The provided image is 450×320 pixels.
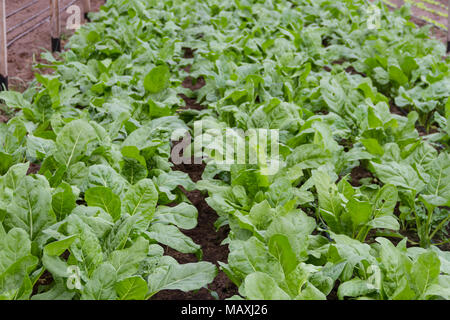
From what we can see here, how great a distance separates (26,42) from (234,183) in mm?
4020

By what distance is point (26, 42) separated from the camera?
5.73 metres

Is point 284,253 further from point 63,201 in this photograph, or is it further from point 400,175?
point 400,175

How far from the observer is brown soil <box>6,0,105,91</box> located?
16.1ft

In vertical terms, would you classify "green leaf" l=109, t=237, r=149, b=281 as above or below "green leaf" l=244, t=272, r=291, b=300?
below

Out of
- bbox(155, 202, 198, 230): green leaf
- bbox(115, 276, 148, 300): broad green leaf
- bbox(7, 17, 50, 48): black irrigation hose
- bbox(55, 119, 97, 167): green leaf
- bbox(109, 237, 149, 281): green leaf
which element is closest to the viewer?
bbox(115, 276, 148, 300): broad green leaf

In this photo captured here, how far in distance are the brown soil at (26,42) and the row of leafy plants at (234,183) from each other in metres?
0.55

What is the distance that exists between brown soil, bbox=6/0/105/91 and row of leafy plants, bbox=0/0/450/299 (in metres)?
0.55

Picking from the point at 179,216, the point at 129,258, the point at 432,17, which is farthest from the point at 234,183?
the point at 432,17

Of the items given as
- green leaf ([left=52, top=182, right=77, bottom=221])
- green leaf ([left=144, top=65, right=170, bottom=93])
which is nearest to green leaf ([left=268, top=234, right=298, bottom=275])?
green leaf ([left=52, top=182, right=77, bottom=221])

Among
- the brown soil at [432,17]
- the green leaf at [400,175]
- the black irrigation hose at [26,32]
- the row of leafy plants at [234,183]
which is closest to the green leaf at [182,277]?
the row of leafy plants at [234,183]

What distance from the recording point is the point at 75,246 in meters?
1.89

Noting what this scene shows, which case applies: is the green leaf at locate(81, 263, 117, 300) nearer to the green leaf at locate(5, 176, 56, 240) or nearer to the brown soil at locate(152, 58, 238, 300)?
the green leaf at locate(5, 176, 56, 240)

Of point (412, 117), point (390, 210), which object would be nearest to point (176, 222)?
point (390, 210)

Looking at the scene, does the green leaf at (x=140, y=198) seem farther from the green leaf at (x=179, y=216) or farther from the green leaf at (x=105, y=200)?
the green leaf at (x=179, y=216)
